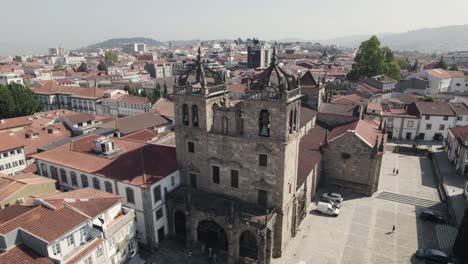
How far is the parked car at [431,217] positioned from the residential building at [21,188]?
49.2 m

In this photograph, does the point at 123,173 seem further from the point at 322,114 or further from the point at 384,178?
the point at 384,178

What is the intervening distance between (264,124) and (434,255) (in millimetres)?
23750

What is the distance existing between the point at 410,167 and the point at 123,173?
51.8m

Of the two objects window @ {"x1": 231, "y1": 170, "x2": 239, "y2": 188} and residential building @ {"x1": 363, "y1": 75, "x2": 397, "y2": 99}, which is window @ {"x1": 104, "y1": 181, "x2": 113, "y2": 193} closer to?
window @ {"x1": 231, "y1": 170, "x2": 239, "y2": 188}

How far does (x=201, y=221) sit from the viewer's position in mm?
34938

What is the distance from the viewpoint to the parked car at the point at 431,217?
40.0 metres

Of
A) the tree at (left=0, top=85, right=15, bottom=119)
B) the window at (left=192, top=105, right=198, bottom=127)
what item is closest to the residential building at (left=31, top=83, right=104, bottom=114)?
the tree at (left=0, top=85, right=15, bottom=119)

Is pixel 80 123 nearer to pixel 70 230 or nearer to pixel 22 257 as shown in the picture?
pixel 70 230

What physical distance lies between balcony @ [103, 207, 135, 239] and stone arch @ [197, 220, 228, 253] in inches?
310

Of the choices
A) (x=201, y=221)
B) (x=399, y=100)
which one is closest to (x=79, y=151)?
(x=201, y=221)

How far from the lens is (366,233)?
125 ft

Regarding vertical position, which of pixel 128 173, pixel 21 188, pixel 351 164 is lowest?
pixel 351 164

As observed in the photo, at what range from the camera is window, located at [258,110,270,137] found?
3165 cm

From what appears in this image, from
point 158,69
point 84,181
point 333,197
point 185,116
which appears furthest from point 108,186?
point 158,69
